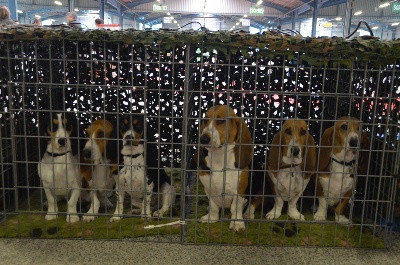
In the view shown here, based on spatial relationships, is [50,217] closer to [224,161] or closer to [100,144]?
[100,144]

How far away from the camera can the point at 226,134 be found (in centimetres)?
278

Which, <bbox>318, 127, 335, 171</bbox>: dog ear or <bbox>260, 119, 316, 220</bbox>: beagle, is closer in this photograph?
<bbox>260, 119, 316, 220</bbox>: beagle

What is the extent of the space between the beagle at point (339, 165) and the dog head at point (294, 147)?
0.15 metres

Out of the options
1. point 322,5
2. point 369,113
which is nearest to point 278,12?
point 322,5

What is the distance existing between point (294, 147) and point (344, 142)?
447 mm

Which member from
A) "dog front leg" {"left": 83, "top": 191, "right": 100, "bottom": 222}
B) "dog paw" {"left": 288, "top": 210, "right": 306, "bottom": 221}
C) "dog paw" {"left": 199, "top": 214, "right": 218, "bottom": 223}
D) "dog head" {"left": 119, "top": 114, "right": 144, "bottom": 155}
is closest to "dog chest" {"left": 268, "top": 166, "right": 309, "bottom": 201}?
"dog paw" {"left": 288, "top": 210, "right": 306, "bottom": 221}

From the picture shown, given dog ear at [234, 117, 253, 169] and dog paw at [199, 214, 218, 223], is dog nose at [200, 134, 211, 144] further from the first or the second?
dog paw at [199, 214, 218, 223]

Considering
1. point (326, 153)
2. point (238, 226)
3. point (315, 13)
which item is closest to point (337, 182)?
point (326, 153)

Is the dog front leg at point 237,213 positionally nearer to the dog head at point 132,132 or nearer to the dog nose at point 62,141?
the dog head at point 132,132

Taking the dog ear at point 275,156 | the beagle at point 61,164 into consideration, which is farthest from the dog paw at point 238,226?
the beagle at point 61,164

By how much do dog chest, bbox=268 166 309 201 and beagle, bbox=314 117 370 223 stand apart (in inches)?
6.4

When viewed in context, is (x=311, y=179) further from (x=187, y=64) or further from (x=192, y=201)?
(x=187, y=64)

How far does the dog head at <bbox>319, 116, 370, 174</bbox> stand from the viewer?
2.97 m

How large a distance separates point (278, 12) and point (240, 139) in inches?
691
